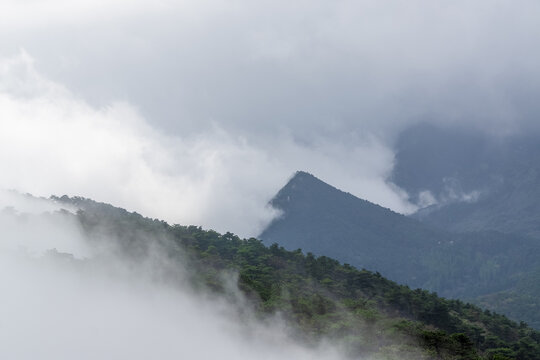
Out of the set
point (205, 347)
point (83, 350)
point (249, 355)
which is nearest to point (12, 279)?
point (83, 350)

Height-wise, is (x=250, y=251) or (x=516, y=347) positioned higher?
(x=250, y=251)

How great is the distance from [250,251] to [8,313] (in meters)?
50.9

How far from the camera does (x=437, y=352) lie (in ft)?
177

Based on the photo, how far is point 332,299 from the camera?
75.4m

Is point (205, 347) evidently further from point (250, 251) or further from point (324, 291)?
point (250, 251)

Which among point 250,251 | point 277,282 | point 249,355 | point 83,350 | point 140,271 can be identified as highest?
point 250,251

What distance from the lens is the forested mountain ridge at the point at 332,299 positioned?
56.5 m

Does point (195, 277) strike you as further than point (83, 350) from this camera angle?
Yes

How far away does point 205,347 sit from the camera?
53.2 metres

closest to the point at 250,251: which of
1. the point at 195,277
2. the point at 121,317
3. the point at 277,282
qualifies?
the point at 277,282

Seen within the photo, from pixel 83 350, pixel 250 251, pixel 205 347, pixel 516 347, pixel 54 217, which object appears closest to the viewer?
pixel 83 350

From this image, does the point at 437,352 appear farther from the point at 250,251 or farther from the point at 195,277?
the point at 250,251

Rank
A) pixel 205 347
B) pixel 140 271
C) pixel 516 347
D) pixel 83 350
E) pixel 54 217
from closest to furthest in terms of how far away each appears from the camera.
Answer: pixel 83 350 → pixel 205 347 → pixel 140 271 → pixel 516 347 → pixel 54 217

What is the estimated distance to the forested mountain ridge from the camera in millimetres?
56531
